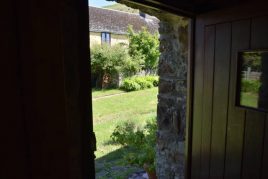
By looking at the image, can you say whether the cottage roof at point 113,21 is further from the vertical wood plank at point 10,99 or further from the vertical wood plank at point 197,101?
the vertical wood plank at point 10,99

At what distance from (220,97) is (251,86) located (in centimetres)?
24

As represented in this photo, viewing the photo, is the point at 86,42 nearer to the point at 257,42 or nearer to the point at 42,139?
the point at 42,139

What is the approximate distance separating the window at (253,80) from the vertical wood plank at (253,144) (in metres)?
0.07

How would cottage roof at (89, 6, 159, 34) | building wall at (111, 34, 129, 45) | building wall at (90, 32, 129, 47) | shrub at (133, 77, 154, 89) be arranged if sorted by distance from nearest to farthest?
1. shrub at (133, 77, 154, 89)
2. building wall at (90, 32, 129, 47)
3. cottage roof at (89, 6, 159, 34)
4. building wall at (111, 34, 129, 45)

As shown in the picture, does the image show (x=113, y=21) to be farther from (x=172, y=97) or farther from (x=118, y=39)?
(x=172, y=97)

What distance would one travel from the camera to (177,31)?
2426 millimetres

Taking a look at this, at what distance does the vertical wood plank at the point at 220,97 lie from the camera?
66.5 inches

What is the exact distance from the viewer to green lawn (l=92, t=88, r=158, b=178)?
185 inches

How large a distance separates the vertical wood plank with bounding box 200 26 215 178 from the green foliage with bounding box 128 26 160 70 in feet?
36.9

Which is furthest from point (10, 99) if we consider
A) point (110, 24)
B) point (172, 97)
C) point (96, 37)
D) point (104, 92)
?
point (110, 24)

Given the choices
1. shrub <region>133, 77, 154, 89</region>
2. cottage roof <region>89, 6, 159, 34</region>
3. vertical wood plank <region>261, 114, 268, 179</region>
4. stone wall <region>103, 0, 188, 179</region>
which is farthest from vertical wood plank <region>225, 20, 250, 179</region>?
cottage roof <region>89, 6, 159, 34</region>

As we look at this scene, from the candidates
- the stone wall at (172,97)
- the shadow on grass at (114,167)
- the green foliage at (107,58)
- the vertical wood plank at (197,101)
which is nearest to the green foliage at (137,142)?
the shadow on grass at (114,167)

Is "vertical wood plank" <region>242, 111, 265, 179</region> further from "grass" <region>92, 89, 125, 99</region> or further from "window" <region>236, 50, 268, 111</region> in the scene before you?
"grass" <region>92, 89, 125, 99</region>

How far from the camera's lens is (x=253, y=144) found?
1551 mm
